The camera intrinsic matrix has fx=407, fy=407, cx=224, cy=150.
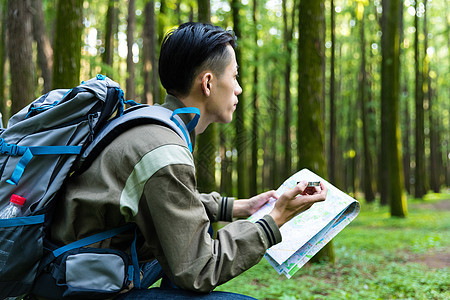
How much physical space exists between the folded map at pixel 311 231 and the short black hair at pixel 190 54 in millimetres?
790

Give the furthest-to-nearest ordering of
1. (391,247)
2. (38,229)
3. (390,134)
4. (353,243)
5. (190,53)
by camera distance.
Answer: (390,134), (353,243), (391,247), (190,53), (38,229)

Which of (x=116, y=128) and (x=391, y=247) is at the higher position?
(x=116, y=128)

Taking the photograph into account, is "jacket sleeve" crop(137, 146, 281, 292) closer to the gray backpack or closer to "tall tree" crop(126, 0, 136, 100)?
the gray backpack

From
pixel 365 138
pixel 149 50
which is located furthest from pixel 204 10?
pixel 365 138

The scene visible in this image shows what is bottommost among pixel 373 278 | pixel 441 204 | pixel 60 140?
pixel 441 204

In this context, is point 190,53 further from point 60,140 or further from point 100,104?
point 60,140

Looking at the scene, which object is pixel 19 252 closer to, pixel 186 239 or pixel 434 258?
pixel 186 239

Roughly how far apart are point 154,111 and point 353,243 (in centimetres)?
856

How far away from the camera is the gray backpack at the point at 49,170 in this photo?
1.51 meters

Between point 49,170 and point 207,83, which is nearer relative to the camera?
point 49,170

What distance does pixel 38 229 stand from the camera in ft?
5.04

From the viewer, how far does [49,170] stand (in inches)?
61.3

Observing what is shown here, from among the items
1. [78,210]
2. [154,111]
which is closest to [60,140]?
[78,210]

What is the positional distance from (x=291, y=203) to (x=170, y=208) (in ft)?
1.96
